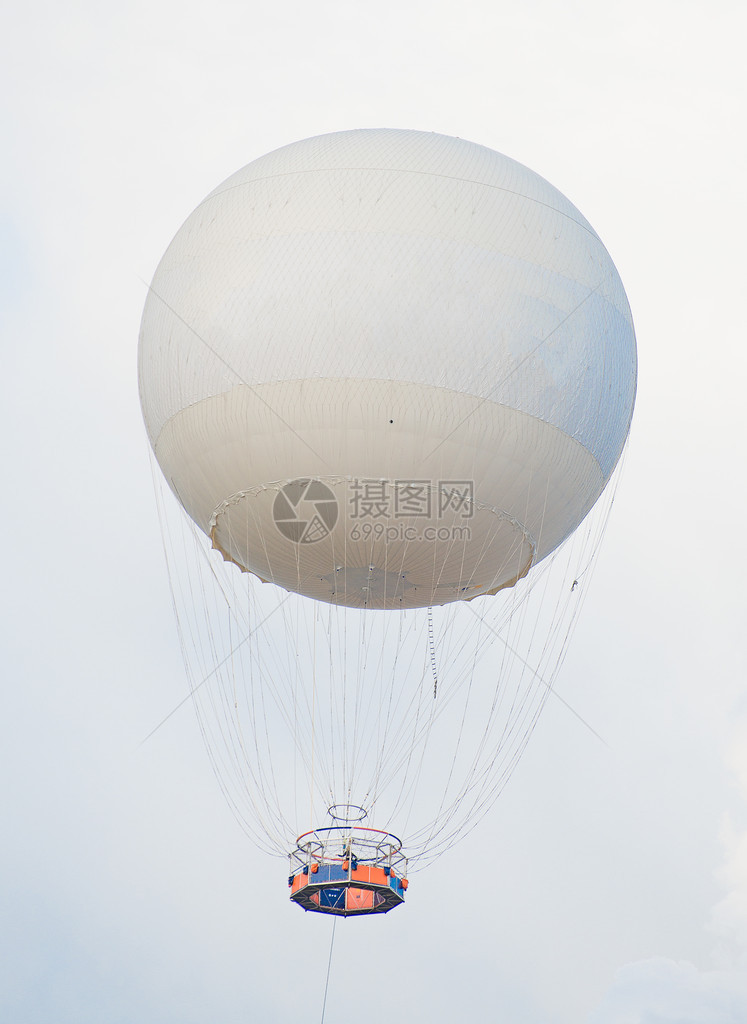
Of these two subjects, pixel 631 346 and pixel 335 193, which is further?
pixel 631 346

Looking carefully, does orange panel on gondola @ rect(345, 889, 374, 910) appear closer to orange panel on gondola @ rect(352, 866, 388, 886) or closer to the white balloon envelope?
orange panel on gondola @ rect(352, 866, 388, 886)

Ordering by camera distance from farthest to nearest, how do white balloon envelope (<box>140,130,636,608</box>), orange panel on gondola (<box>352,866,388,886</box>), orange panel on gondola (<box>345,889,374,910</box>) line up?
orange panel on gondola (<box>345,889,374,910</box>) < orange panel on gondola (<box>352,866,388,886</box>) < white balloon envelope (<box>140,130,636,608</box>)

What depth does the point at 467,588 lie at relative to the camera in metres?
26.3

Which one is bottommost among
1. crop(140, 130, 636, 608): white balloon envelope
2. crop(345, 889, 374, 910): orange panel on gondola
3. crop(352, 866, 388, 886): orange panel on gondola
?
crop(345, 889, 374, 910): orange panel on gondola

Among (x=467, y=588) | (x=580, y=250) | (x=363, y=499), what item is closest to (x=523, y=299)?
(x=580, y=250)

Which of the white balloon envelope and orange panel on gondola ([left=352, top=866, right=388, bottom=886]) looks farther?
A: orange panel on gondola ([left=352, top=866, right=388, bottom=886])

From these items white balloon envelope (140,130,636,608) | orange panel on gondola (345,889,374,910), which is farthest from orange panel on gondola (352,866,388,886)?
white balloon envelope (140,130,636,608)

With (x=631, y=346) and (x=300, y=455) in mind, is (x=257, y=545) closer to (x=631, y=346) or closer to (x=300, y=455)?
(x=300, y=455)

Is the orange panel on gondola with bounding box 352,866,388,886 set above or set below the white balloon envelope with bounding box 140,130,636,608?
below

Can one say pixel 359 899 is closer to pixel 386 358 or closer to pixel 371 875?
pixel 371 875

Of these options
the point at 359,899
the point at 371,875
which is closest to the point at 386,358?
the point at 371,875

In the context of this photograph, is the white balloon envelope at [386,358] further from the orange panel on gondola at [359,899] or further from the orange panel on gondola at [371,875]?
the orange panel on gondola at [359,899]

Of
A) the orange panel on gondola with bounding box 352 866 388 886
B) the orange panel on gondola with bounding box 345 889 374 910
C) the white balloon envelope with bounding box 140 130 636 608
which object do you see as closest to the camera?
the white balloon envelope with bounding box 140 130 636 608

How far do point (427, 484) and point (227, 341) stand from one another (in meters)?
3.71
